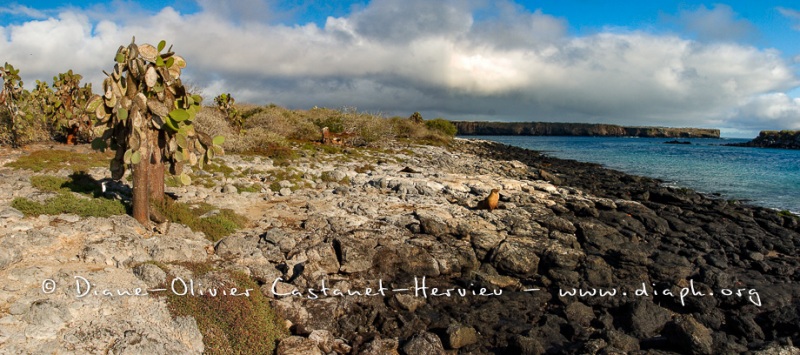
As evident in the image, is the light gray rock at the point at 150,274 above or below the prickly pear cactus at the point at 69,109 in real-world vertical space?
below

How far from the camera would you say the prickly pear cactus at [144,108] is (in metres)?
8.34

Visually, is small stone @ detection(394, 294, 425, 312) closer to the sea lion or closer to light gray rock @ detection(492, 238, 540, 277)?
light gray rock @ detection(492, 238, 540, 277)

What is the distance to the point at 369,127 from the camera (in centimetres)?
3325

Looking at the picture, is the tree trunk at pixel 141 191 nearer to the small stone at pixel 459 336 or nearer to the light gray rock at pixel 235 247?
the light gray rock at pixel 235 247

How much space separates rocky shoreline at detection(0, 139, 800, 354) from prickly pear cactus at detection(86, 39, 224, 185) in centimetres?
143

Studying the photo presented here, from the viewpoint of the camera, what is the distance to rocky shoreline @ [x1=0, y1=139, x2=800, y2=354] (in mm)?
5773

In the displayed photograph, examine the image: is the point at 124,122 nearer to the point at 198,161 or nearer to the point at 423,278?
the point at 198,161

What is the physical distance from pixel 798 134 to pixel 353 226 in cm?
13216

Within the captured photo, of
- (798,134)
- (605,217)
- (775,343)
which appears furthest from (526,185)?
(798,134)

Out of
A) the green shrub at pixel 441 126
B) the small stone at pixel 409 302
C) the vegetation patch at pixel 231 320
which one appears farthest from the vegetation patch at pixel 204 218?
the green shrub at pixel 441 126

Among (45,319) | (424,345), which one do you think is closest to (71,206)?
(45,319)

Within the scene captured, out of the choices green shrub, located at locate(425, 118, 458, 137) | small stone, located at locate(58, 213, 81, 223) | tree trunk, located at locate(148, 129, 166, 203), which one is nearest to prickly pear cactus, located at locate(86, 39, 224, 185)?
tree trunk, located at locate(148, 129, 166, 203)

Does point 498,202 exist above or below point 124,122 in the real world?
below

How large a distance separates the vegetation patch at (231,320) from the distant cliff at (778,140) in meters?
131
